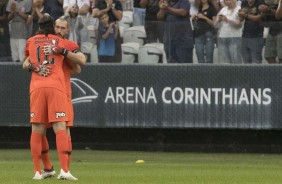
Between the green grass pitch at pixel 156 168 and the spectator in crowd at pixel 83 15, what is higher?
the spectator in crowd at pixel 83 15

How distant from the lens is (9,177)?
41.3 ft

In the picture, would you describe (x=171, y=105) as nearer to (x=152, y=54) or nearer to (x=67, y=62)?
(x=152, y=54)

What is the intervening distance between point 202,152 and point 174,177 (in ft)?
24.8

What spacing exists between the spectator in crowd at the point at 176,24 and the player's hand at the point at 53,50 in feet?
24.4

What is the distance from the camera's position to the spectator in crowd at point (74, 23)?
19516 millimetres

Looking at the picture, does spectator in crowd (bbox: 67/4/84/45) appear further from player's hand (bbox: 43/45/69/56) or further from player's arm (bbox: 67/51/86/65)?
player's hand (bbox: 43/45/69/56)

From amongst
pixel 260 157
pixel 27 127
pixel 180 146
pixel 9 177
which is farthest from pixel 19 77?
pixel 9 177

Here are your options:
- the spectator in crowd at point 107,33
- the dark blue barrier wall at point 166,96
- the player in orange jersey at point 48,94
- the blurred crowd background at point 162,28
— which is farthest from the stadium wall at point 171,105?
the player in orange jersey at point 48,94

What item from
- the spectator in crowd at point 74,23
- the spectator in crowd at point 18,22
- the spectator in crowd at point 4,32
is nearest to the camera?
the spectator in crowd at point 74,23

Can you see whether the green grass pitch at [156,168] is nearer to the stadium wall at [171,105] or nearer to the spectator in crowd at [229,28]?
the stadium wall at [171,105]

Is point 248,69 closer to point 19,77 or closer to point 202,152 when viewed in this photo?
point 202,152

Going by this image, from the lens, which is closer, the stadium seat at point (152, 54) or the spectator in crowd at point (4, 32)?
the stadium seat at point (152, 54)

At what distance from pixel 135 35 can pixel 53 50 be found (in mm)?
7363

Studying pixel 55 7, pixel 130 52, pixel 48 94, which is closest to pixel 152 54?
pixel 130 52
